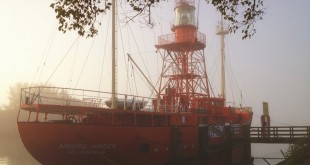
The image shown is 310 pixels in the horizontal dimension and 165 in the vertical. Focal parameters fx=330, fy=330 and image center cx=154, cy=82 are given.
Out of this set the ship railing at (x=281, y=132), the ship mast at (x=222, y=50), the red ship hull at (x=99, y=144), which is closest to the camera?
the red ship hull at (x=99, y=144)

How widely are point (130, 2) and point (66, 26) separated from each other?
2081 mm

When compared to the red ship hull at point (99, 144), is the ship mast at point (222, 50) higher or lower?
higher

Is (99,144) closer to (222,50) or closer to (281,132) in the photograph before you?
(281,132)

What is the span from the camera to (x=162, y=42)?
110 feet

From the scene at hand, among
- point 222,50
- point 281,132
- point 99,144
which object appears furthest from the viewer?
point 222,50

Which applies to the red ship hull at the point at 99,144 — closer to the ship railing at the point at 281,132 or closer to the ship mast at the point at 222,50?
the ship railing at the point at 281,132

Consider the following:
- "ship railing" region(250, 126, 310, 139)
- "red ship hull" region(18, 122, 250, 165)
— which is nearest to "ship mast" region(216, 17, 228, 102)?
"ship railing" region(250, 126, 310, 139)

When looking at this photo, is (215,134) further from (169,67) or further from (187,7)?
(187,7)

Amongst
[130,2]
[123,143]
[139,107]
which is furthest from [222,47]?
[130,2]

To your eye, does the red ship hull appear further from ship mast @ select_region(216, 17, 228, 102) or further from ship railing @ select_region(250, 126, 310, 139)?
ship mast @ select_region(216, 17, 228, 102)

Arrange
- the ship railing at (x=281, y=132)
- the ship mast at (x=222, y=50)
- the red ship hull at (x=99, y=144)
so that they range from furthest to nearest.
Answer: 1. the ship mast at (x=222, y=50)
2. the ship railing at (x=281, y=132)
3. the red ship hull at (x=99, y=144)

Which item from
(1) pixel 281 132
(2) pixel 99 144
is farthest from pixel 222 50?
(2) pixel 99 144

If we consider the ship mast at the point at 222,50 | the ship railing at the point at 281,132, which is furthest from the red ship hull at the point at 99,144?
the ship mast at the point at 222,50

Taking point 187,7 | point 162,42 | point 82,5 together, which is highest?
point 187,7
